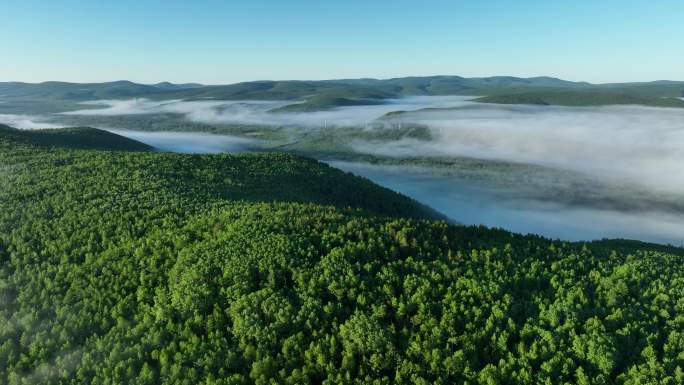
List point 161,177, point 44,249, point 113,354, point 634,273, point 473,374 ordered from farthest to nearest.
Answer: point 161,177, point 44,249, point 634,273, point 113,354, point 473,374

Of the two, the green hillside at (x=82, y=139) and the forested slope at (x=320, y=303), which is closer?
the forested slope at (x=320, y=303)

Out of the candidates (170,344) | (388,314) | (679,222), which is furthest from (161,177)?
(679,222)

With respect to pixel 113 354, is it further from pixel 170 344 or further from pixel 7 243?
pixel 7 243

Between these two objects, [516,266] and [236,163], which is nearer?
[516,266]

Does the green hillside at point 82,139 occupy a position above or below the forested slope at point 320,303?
above

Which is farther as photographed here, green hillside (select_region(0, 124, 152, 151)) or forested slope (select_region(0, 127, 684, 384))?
green hillside (select_region(0, 124, 152, 151))

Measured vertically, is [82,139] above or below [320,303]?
above

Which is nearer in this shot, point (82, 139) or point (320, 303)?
point (320, 303)

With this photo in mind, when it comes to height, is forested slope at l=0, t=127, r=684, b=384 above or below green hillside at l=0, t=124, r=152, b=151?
below
